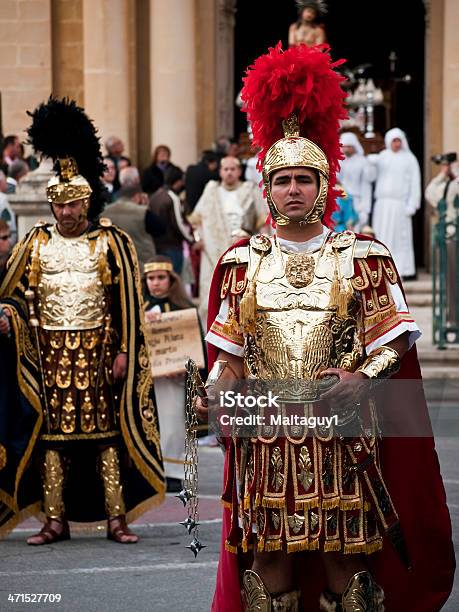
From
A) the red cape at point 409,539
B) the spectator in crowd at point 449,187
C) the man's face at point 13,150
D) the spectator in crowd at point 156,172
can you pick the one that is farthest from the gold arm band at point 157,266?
the spectator in crowd at point 156,172

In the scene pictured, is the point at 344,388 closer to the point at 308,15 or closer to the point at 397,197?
the point at 397,197

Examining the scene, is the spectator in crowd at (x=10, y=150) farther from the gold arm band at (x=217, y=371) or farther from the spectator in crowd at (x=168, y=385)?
the gold arm band at (x=217, y=371)

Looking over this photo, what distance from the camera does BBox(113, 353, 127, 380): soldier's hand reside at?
8.91 metres

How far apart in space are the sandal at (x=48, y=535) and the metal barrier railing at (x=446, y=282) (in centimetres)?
712

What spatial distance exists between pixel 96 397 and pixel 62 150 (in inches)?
49.0

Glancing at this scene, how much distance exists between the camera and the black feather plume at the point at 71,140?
9.02 meters

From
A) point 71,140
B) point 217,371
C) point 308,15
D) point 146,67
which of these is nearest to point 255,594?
point 217,371

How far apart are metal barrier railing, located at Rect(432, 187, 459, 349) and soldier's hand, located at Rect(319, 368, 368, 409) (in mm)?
9812

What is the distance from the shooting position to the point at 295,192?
588 cm

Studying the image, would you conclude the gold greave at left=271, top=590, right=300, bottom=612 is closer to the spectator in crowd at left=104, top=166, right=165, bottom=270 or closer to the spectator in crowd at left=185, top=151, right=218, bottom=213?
the spectator in crowd at left=104, top=166, right=165, bottom=270

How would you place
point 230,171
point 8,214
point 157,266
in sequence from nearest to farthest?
point 157,266 → point 8,214 → point 230,171

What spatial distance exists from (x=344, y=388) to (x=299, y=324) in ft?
0.87

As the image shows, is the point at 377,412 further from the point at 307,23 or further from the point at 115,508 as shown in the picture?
the point at 307,23

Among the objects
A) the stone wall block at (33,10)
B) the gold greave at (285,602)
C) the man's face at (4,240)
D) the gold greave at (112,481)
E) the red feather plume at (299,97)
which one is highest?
the stone wall block at (33,10)
